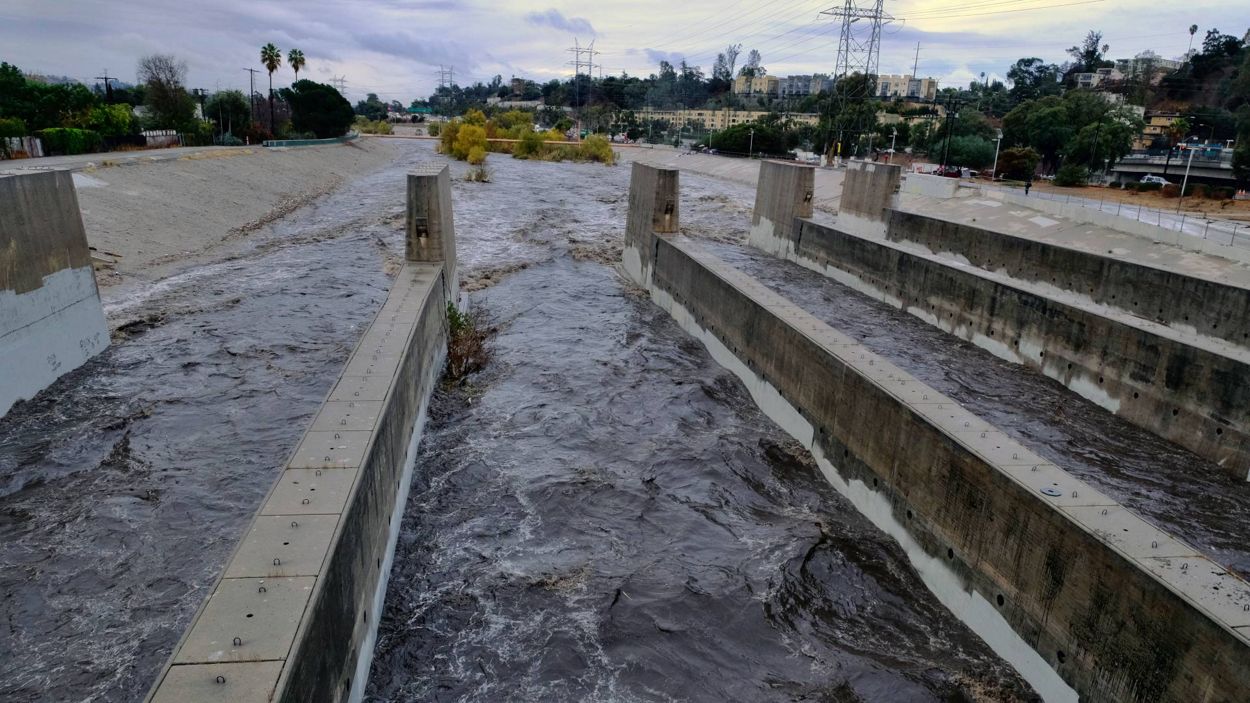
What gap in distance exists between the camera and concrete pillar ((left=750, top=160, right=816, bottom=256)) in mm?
34906

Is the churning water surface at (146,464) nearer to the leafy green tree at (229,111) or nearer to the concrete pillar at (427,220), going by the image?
the concrete pillar at (427,220)

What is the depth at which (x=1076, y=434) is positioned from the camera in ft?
57.2

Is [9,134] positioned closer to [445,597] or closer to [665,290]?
[665,290]

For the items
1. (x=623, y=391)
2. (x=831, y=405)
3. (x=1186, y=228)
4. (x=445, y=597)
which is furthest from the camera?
(x=1186, y=228)

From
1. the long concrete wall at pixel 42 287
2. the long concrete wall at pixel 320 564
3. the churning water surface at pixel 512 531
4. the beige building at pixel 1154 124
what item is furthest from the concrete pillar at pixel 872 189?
the beige building at pixel 1154 124

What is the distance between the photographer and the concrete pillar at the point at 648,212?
28.4 m

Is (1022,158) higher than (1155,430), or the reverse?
(1022,158)

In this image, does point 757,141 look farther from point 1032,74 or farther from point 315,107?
point 1032,74

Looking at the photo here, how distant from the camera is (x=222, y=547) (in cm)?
1166

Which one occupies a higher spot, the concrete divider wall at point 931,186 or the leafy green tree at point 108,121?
the leafy green tree at point 108,121

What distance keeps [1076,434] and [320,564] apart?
1628 centimetres

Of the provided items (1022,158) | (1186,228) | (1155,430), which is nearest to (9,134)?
(1155,430)

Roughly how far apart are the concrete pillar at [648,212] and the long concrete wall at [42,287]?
17271 mm

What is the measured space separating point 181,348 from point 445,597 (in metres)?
13.3
